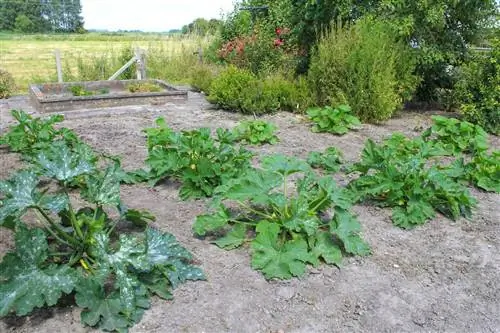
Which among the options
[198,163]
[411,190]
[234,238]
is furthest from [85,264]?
[411,190]

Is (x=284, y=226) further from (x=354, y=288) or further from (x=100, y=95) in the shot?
(x=100, y=95)

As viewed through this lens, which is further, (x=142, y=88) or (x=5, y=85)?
(x=5, y=85)

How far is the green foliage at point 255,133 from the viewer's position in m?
5.90

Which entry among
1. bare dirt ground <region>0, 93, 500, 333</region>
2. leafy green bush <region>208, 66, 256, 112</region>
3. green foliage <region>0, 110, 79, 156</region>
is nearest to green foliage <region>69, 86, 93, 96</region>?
leafy green bush <region>208, 66, 256, 112</region>

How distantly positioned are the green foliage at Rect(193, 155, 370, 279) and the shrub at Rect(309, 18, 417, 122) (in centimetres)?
413

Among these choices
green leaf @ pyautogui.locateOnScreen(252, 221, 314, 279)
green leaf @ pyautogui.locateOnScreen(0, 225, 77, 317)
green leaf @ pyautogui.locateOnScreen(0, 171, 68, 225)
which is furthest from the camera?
green leaf @ pyautogui.locateOnScreen(252, 221, 314, 279)

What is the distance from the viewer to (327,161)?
16.1 feet

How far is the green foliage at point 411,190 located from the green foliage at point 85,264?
179cm

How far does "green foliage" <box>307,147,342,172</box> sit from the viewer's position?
191 inches

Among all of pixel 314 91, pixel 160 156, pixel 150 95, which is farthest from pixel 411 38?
pixel 160 156

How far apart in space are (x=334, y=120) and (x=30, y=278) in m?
4.96

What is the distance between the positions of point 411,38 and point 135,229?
661 centimetres

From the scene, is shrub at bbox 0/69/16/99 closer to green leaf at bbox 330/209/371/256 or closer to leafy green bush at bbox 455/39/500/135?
leafy green bush at bbox 455/39/500/135

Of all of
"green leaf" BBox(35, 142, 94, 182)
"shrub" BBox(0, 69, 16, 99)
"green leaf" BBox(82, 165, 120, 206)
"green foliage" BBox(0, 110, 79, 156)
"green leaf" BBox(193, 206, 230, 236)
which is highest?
"green leaf" BBox(35, 142, 94, 182)
